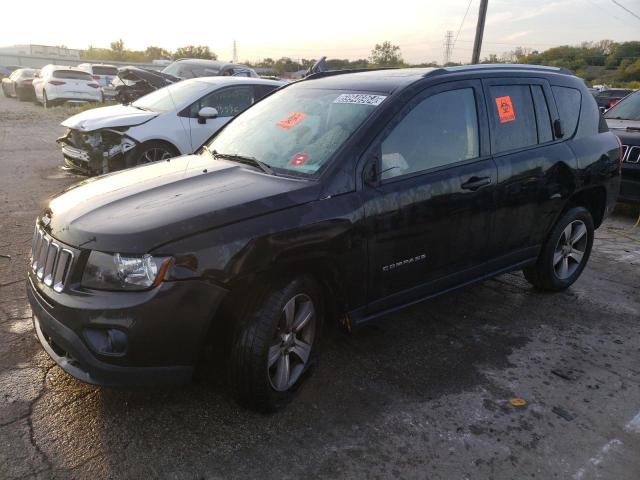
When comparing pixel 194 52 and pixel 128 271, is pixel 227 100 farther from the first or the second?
pixel 194 52

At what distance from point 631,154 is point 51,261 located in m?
7.02

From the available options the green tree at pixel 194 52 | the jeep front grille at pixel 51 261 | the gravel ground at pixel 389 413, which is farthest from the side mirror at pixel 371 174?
the green tree at pixel 194 52

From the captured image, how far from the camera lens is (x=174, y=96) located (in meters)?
8.29

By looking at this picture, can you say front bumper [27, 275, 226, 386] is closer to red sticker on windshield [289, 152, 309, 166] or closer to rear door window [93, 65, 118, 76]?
red sticker on windshield [289, 152, 309, 166]

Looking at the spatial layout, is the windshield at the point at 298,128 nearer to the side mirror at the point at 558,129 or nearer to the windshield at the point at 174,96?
the side mirror at the point at 558,129

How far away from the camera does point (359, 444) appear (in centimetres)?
280

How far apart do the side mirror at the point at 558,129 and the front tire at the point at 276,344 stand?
103 inches

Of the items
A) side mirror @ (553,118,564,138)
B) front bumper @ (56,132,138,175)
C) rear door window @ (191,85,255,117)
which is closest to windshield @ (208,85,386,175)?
side mirror @ (553,118,564,138)

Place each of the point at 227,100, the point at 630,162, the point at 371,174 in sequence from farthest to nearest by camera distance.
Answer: the point at 227,100 → the point at 630,162 → the point at 371,174

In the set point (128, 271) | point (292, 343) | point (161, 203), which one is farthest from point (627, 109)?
point (128, 271)

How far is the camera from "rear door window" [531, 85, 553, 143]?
171 inches

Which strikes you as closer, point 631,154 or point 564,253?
point 564,253

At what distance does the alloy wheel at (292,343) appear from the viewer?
9.78ft

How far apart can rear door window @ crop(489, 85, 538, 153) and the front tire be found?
6.15 ft
